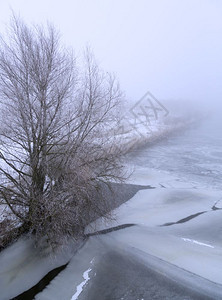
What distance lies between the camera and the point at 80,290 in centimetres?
604

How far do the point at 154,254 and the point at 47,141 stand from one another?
4444 millimetres

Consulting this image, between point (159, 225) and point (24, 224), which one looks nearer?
point (24, 224)

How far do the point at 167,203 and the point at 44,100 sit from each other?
6144 millimetres

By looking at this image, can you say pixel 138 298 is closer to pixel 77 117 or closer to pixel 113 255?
pixel 113 255

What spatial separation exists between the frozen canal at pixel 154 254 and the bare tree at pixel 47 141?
→ 0.95m

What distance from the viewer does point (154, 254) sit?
723 centimetres

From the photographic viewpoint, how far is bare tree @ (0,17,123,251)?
7.09 meters

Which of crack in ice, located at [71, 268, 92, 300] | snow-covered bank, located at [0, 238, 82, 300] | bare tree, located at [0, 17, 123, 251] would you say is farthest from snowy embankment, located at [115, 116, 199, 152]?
crack in ice, located at [71, 268, 92, 300]

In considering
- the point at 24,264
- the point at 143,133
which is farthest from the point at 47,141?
the point at 143,133

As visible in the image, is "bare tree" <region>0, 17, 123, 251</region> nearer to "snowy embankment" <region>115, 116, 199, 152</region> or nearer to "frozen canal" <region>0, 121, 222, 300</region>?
"frozen canal" <region>0, 121, 222, 300</region>

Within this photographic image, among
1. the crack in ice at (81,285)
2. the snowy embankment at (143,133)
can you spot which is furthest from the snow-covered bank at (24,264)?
the snowy embankment at (143,133)

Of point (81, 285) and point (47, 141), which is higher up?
point (47, 141)

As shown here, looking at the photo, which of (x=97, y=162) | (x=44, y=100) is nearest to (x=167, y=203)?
(x=97, y=162)

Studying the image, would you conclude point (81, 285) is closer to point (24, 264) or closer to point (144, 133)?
point (24, 264)
